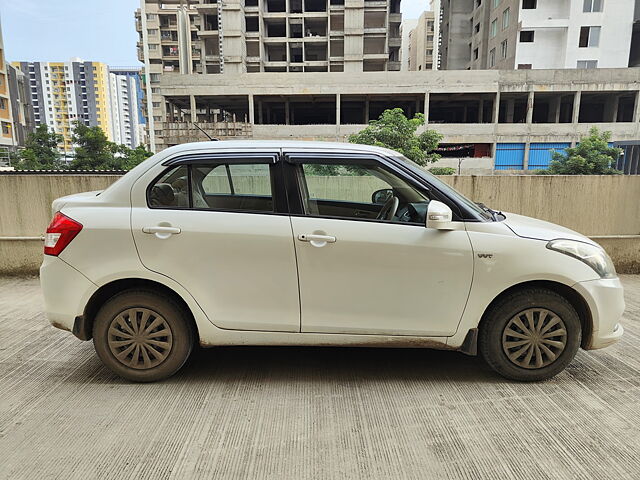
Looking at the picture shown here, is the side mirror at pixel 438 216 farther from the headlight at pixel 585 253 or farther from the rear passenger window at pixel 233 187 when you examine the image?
the rear passenger window at pixel 233 187

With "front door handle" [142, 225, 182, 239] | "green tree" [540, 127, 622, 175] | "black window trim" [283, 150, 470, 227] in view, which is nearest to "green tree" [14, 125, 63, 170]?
"green tree" [540, 127, 622, 175]

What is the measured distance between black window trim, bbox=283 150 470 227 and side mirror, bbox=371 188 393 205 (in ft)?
1.47


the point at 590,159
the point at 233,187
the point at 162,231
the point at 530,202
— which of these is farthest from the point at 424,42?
the point at 162,231

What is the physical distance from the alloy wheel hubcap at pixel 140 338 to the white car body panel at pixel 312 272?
0.27m

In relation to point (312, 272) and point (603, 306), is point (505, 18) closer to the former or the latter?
point (603, 306)

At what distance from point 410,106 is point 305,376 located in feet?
163

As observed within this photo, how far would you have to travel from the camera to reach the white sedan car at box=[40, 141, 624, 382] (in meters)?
3.05

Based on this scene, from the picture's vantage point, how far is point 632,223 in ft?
22.3

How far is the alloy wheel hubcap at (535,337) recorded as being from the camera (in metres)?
3.14

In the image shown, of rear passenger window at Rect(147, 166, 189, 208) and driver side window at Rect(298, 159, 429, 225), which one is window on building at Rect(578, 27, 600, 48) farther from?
rear passenger window at Rect(147, 166, 189, 208)

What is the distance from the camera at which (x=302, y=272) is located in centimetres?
307

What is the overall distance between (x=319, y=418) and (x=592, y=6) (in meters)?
54.9

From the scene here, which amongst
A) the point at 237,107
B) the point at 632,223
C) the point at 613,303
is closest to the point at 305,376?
the point at 613,303

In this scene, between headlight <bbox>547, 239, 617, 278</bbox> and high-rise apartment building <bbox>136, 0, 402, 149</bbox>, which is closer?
headlight <bbox>547, 239, 617, 278</bbox>
